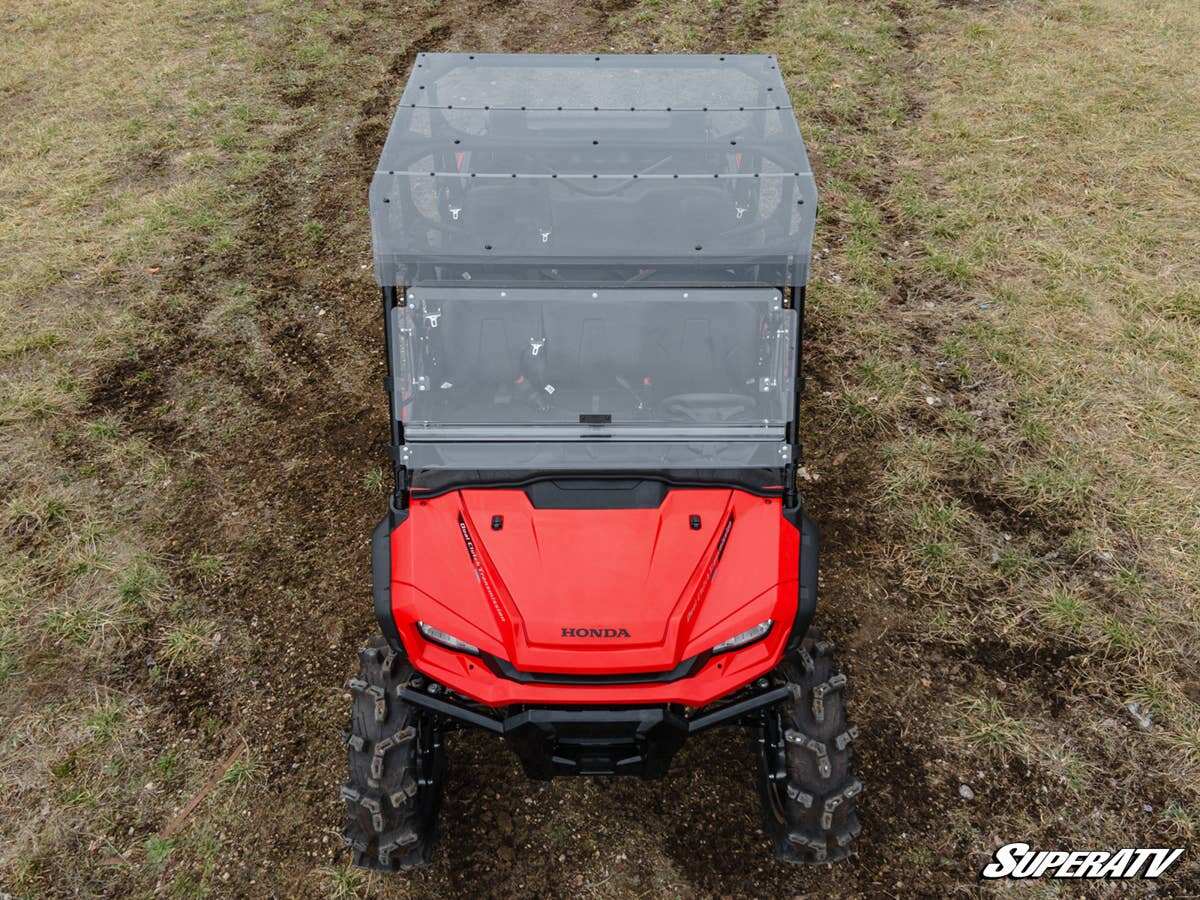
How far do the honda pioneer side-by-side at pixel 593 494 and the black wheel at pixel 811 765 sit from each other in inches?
0.5

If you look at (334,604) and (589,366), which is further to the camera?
(334,604)

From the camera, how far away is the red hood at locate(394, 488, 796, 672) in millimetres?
3184

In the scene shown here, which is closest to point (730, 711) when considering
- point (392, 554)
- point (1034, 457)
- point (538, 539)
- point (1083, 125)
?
point (538, 539)

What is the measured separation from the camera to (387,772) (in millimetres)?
3422

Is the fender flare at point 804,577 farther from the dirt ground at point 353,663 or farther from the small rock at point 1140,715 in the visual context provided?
the small rock at point 1140,715

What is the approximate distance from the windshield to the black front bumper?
3.58 ft

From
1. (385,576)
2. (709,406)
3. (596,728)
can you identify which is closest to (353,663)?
(385,576)

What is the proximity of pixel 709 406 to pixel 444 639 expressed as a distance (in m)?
1.45

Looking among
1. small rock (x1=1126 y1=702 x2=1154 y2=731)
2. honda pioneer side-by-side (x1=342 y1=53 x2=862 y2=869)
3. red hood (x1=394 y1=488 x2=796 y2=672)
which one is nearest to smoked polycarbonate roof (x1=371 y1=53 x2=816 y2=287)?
honda pioneer side-by-side (x1=342 y1=53 x2=862 y2=869)

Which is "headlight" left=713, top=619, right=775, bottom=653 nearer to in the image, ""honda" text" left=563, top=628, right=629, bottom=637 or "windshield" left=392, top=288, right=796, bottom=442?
""honda" text" left=563, top=628, right=629, bottom=637

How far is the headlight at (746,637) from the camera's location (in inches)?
129

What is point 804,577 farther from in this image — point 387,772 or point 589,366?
point 387,772

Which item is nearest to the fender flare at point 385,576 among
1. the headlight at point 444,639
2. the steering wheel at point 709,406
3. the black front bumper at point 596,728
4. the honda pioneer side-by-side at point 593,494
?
the honda pioneer side-by-side at point 593,494

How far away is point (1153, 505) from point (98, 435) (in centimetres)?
693
